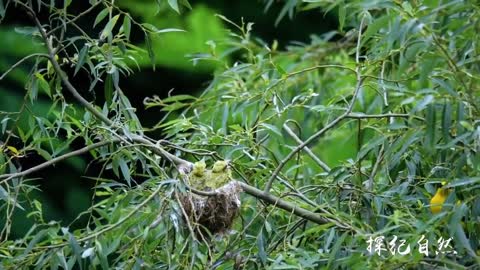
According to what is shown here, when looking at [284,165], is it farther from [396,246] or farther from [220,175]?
[396,246]

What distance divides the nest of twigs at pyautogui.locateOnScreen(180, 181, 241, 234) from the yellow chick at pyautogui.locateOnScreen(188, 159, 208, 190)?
29 mm

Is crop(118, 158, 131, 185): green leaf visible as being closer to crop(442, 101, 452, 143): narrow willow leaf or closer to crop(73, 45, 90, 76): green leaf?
crop(73, 45, 90, 76): green leaf

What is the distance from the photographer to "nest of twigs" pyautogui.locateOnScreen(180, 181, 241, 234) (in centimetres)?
154

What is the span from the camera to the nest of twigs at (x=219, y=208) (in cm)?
154

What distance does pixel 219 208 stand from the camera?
156 centimetres

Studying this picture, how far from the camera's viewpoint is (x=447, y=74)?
140cm

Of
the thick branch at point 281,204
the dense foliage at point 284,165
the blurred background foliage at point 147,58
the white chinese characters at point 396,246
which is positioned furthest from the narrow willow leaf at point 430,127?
the blurred background foliage at point 147,58

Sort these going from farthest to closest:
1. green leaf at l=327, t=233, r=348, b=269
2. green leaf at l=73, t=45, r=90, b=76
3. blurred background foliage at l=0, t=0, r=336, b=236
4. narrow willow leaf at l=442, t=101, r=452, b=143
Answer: blurred background foliage at l=0, t=0, r=336, b=236 → green leaf at l=73, t=45, r=90, b=76 → green leaf at l=327, t=233, r=348, b=269 → narrow willow leaf at l=442, t=101, r=452, b=143

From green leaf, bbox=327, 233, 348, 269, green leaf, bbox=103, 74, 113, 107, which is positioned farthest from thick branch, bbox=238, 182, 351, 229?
green leaf, bbox=103, 74, 113, 107

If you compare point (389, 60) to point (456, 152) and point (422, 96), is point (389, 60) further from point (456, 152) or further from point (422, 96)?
point (422, 96)

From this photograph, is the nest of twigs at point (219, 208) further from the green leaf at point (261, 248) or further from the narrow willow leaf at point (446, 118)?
the narrow willow leaf at point (446, 118)

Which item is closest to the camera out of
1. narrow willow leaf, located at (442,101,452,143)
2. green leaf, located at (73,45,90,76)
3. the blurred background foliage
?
narrow willow leaf, located at (442,101,452,143)

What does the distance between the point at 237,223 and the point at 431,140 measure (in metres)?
0.49

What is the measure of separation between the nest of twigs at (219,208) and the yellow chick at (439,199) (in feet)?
Answer: 0.92
